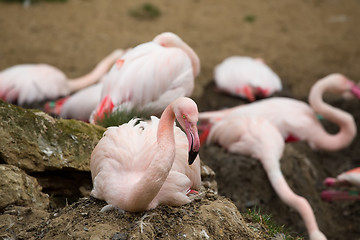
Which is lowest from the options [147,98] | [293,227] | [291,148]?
[293,227]

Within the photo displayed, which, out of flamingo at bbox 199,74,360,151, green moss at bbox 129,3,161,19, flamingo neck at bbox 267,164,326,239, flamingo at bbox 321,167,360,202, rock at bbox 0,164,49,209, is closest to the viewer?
rock at bbox 0,164,49,209

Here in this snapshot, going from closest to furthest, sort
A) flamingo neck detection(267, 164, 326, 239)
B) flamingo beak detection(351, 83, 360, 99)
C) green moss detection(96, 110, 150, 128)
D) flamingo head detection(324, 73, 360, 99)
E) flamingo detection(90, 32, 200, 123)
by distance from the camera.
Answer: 1. green moss detection(96, 110, 150, 128)
2. flamingo neck detection(267, 164, 326, 239)
3. flamingo detection(90, 32, 200, 123)
4. flamingo head detection(324, 73, 360, 99)
5. flamingo beak detection(351, 83, 360, 99)

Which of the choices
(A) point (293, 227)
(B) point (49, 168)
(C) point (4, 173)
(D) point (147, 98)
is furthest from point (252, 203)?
(C) point (4, 173)

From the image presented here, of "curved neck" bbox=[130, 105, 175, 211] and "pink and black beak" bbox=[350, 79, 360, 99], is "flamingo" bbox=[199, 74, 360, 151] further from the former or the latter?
"curved neck" bbox=[130, 105, 175, 211]

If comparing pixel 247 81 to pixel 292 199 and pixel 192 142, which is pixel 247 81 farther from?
pixel 192 142

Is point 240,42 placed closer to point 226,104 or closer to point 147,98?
point 226,104

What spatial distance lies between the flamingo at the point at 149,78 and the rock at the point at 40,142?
2.55 feet

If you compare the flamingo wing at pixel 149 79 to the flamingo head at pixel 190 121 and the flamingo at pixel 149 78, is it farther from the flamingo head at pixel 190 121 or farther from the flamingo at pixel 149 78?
the flamingo head at pixel 190 121

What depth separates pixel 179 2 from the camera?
9.19 metres

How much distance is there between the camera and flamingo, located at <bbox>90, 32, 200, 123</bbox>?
447cm

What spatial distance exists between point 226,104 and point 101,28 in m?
2.65

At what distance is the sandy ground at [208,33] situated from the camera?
7461 mm

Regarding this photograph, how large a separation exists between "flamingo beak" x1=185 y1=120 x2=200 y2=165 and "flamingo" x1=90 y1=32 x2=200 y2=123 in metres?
1.83

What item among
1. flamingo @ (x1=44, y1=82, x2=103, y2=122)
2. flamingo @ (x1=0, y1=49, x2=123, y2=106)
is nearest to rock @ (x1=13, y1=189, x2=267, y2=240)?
flamingo @ (x1=44, y1=82, x2=103, y2=122)
